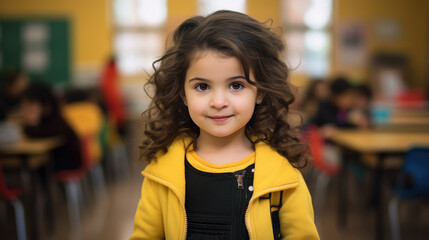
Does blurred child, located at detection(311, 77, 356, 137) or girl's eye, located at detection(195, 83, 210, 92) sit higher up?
girl's eye, located at detection(195, 83, 210, 92)

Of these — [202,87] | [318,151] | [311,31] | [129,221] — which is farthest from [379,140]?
[311,31]

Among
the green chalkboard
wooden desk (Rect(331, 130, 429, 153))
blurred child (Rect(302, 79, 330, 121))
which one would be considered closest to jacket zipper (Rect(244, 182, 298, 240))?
wooden desk (Rect(331, 130, 429, 153))

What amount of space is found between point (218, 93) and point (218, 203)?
0.28m

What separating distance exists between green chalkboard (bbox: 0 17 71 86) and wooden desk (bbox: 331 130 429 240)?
7.09 metres

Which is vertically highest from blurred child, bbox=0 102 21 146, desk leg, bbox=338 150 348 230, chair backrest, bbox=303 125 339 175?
blurred child, bbox=0 102 21 146

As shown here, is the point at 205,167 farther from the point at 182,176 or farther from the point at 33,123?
the point at 33,123

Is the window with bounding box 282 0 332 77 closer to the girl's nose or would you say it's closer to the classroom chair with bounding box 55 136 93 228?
the classroom chair with bounding box 55 136 93 228

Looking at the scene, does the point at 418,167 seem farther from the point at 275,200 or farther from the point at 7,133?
the point at 7,133

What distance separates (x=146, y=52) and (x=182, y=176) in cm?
860

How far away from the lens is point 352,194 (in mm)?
4574

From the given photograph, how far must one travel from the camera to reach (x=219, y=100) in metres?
1.02

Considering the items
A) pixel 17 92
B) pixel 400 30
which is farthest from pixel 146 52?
pixel 400 30

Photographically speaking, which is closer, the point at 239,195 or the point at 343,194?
the point at 239,195

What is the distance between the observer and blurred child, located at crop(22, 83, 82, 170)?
3500 millimetres
